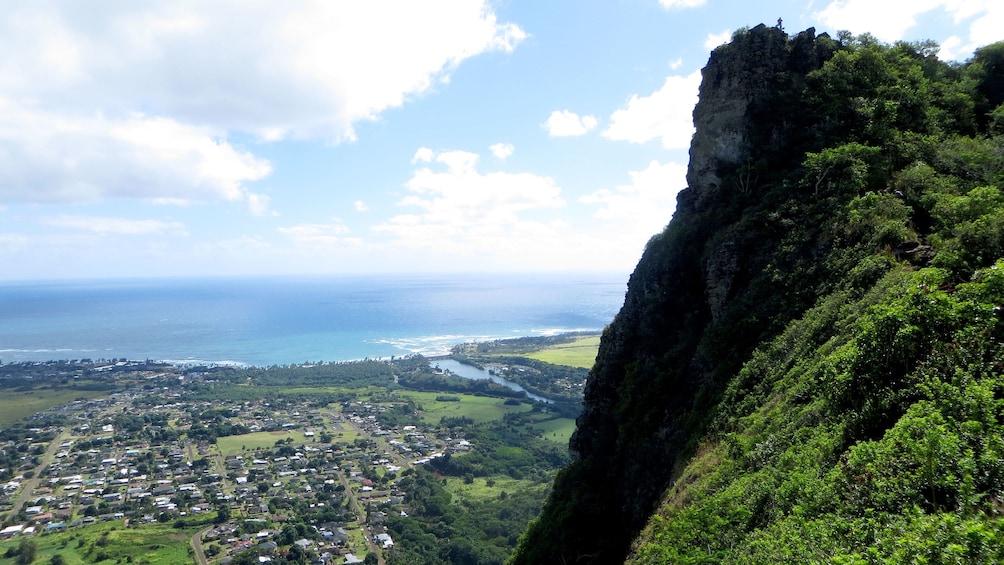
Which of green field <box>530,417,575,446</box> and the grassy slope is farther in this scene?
green field <box>530,417,575,446</box>

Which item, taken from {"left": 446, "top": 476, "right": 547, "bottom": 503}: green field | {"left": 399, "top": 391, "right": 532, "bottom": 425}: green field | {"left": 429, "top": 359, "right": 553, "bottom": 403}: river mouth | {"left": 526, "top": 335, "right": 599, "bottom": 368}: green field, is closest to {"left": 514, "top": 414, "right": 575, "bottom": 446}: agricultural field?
{"left": 399, "top": 391, "right": 532, "bottom": 425}: green field

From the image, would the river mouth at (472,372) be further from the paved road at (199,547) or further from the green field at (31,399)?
the green field at (31,399)

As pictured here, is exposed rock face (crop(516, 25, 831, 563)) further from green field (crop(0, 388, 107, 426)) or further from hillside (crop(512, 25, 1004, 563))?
green field (crop(0, 388, 107, 426))

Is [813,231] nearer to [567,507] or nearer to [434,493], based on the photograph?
[567,507]

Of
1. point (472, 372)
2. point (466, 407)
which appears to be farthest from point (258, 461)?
point (472, 372)

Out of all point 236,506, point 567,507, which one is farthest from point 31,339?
point 567,507
